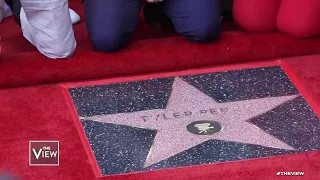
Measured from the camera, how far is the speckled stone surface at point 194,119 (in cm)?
169

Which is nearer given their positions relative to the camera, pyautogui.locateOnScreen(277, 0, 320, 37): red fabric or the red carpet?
the red carpet

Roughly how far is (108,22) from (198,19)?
0.90ft

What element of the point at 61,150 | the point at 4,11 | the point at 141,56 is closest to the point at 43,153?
the point at 61,150

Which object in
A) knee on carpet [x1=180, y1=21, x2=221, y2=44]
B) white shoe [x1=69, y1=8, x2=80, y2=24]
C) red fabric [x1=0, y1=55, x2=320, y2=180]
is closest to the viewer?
red fabric [x1=0, y1=55, x2=320, y2=180]

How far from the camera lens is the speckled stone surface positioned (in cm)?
169

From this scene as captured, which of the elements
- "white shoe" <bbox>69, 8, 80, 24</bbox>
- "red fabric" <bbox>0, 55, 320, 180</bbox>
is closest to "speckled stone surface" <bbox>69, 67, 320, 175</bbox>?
"red fabric" <bbox>0, 55, 320, 180</bbox>

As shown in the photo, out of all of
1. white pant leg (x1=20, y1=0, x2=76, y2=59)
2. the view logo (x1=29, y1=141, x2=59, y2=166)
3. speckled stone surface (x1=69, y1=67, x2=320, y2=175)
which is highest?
white pant leg (x1=20, y1=0, x2=76, y2=59)

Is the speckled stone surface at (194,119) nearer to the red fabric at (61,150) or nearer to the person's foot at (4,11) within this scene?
the red fabric at (61,150)

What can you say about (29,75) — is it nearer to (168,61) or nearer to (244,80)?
(168,61)

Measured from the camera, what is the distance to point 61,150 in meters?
1.70

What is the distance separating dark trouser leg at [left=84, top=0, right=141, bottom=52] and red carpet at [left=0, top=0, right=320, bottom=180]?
34mm

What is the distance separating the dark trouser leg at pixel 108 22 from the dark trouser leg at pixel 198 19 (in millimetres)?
165

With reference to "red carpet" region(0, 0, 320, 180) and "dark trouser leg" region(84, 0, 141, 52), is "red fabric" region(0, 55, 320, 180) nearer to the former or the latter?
"red carpet" region(0, 0, 320, 180)

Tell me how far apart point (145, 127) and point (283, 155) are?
35cm
